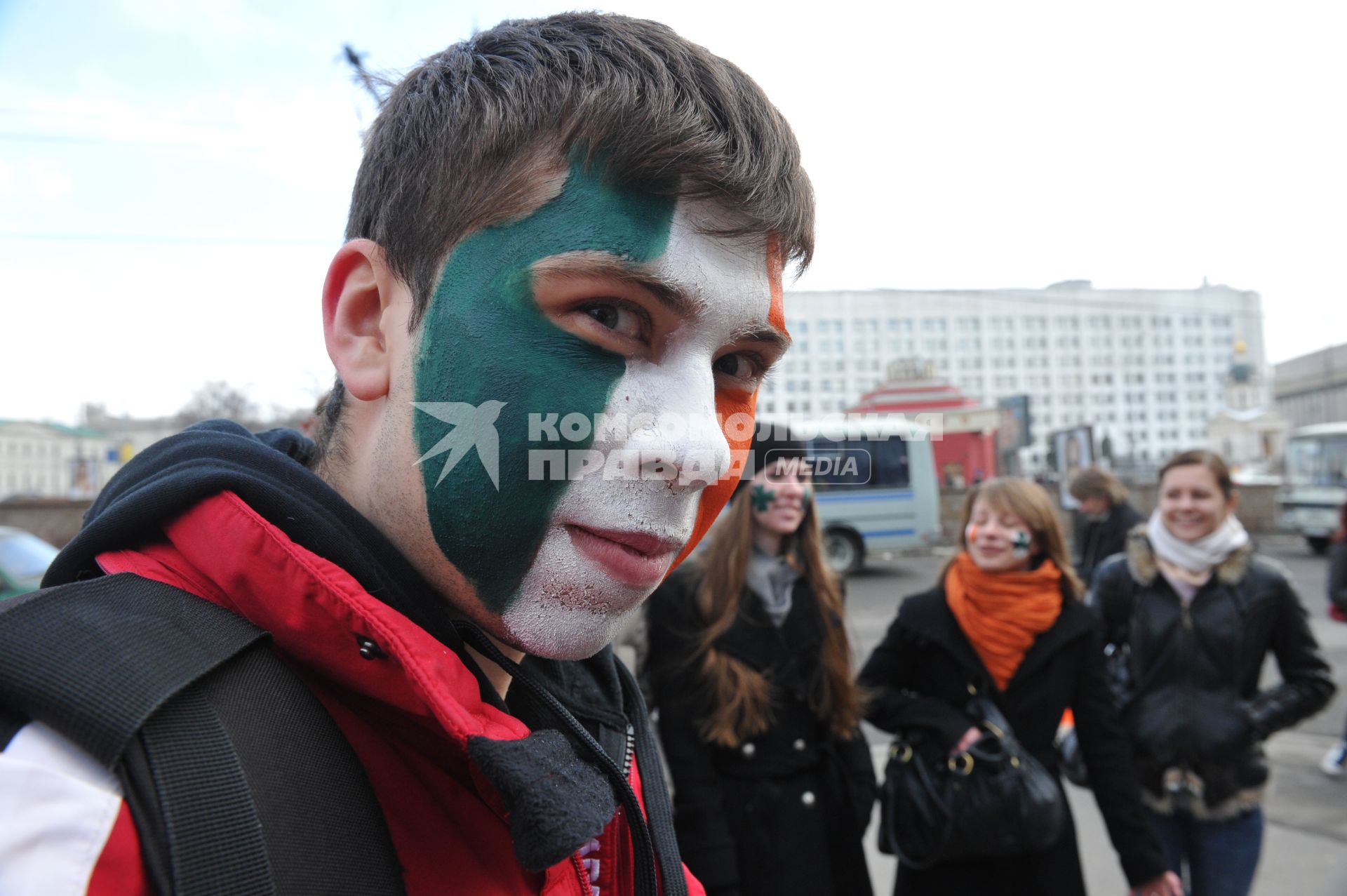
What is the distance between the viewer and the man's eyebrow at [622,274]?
39.2 inches

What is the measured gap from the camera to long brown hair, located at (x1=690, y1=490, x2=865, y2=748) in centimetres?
265

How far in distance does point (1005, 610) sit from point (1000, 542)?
306mm

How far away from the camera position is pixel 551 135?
1039 millimetres

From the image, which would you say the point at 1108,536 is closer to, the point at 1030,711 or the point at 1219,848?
the point at 1219,848

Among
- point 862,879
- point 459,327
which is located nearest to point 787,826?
point 862,879

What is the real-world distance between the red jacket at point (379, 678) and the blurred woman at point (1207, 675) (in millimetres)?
3042

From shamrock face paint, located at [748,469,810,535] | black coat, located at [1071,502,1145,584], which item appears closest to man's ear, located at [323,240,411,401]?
shamrock face paint, located at [748,469,810,535]

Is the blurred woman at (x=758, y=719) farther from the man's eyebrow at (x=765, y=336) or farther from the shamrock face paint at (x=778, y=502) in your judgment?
the man's eyebrow at (x=765, y=336)

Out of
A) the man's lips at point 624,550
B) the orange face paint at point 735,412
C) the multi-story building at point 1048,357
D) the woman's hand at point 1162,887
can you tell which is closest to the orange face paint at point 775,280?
the orange face paint at point 735,412

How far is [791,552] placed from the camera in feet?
10.2

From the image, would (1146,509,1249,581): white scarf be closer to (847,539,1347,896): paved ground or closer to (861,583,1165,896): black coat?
(861,583,1165,896): black coat

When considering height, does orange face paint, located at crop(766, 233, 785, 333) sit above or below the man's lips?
above

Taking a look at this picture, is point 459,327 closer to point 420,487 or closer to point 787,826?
point 420,487

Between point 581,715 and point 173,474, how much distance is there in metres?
0.67
